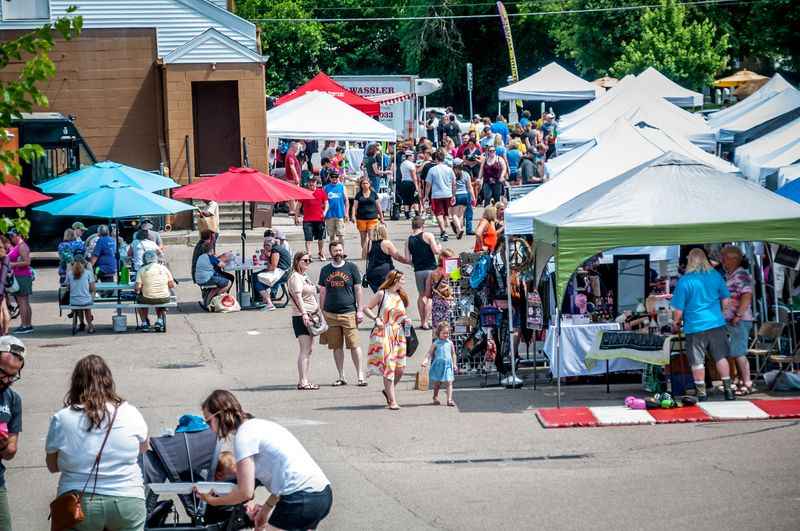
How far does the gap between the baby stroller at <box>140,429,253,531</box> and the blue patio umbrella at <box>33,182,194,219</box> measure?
10.8 m

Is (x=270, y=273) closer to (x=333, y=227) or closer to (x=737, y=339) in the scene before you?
(x=333, y=227)

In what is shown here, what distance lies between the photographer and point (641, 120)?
24.7 m

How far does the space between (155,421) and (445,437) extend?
10.8 ft

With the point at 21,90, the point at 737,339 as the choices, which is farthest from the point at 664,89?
the point at 21,90

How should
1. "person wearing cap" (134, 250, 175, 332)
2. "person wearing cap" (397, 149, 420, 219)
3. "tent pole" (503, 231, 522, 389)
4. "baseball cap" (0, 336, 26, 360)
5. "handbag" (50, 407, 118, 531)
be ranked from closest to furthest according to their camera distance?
"handbag" (50, 407, 118, 531), "baseball cap" (0, 336, 26, 360), "tent pole" (503, 231, 522, 389), "person wearing cap" (134, 250, 175, 332), "person wearing cap" (397, 149, 420, 219)

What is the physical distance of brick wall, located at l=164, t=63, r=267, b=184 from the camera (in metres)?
30.8

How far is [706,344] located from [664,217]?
1440mm

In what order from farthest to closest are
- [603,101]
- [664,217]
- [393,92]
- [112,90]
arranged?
[393,92] → [112,90] → [603,101] → [664,217]

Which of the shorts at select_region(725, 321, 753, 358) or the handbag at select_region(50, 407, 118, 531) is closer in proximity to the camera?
the handbag at select_region(50, 407, 118, 531)

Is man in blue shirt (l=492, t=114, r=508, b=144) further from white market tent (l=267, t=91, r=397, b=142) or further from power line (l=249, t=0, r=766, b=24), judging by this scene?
power line (l=249, t=0, r=766, b=24)

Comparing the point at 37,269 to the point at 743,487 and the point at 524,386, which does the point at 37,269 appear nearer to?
the point at 524,386

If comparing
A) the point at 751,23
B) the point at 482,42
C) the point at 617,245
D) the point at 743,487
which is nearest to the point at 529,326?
the point at 617,245

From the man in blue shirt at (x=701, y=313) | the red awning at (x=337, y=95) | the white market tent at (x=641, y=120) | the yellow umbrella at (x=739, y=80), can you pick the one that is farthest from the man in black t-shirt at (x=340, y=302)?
the yellow umbrella at (x=739, y=80)

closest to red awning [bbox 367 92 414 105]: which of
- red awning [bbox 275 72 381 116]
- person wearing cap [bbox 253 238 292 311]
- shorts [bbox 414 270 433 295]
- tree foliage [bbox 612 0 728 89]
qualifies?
red awning [bbox 275 72 381 116]
